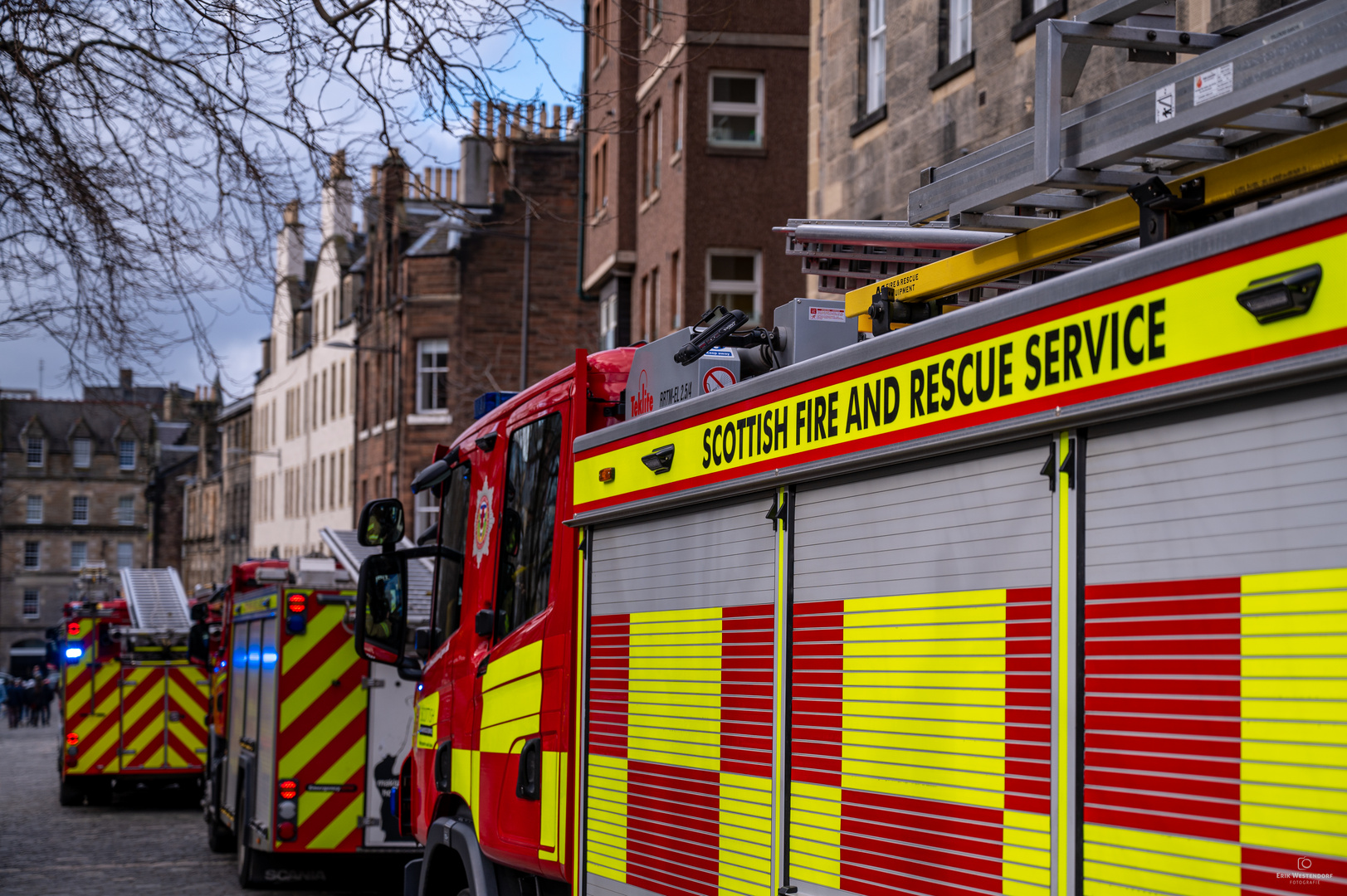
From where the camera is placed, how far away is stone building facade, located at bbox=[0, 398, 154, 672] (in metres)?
115

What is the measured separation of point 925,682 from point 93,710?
21850 millimetres

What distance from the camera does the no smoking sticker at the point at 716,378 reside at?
5.78 meters

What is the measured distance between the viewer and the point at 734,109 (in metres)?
27.3

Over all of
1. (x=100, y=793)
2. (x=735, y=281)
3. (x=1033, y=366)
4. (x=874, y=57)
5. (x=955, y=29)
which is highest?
(x=874, y=57)

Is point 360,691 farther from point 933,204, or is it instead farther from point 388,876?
point 933,204

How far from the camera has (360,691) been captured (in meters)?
13.8

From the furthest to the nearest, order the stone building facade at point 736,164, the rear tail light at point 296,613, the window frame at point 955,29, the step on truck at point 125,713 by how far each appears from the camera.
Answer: the stone building facade at point 736,164 < the step on truck at point 125,713 < the window frame at point 955,29 < the rear tail light at point 296,613

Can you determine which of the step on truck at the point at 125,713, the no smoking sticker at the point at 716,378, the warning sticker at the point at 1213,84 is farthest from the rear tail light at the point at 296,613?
the warning sticker at the point at 1213,84

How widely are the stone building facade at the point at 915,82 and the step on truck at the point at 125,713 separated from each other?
11212mm

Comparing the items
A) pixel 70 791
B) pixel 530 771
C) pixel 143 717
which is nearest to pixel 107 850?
Result: pixel 143 717

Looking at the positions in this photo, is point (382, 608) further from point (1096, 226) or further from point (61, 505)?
point (61, 505)

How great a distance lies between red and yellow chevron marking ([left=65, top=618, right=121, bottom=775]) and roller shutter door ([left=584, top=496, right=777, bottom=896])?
754 inches
